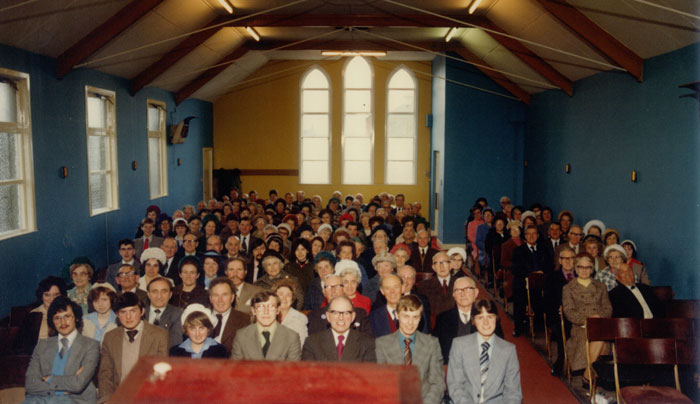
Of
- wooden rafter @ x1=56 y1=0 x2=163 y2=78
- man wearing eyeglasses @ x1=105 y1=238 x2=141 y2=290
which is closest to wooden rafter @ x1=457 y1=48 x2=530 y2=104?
wooden rafter @ x1=56 y1=0 x2=163 y2=78

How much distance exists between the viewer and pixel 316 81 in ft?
55.5

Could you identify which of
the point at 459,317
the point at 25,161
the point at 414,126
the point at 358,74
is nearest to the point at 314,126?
the point at 358,74

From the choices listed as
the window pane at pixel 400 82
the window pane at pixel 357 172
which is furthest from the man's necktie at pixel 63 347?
the window pane at pixel 400 82

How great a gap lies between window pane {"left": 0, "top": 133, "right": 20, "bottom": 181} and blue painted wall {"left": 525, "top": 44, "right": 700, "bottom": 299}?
7.73 m

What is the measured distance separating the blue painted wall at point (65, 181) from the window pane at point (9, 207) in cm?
20

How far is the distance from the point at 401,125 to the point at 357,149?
143 centimetres

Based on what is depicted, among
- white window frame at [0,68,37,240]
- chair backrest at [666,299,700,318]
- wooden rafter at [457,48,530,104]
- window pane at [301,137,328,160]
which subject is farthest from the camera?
window pane at [301,137,328,160]

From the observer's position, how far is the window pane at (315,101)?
55.6 feet

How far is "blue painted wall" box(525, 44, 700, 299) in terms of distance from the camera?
6680 millimetres

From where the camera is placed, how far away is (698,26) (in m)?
6.13

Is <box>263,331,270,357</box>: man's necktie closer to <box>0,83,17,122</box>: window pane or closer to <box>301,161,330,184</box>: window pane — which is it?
<box>0,83,17,122</box>: window pane

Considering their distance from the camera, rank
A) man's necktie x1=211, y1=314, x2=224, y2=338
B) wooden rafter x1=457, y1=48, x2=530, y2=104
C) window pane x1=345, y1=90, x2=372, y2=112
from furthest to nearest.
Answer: window pane x1=345, y1=90, x2=372, y2=112 < wooden rafter x1=457, y1=48, x2=530, y2=104 < man's necktie x1=211, y1=314, x2=224, y2=338

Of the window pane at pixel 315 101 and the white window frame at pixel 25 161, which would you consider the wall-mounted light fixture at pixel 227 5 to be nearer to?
the white window frame at pixel 25 161

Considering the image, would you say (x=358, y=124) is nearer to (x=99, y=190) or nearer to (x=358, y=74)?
(x=358, y=74)
